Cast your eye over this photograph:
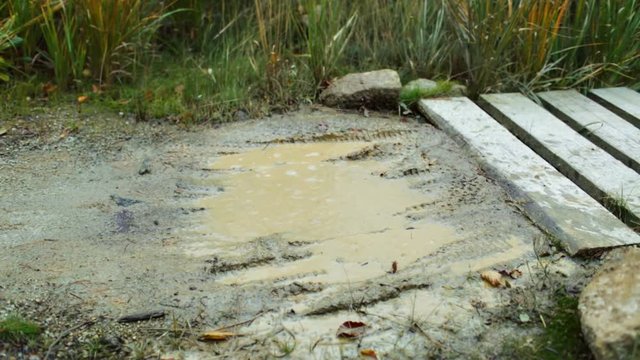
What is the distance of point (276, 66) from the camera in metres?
4.96

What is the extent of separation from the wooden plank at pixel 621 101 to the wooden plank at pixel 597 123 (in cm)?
6

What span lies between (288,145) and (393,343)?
185 centimetres

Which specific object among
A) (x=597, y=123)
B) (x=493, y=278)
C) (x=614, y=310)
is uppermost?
(x=614, y=310)

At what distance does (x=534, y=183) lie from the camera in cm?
377

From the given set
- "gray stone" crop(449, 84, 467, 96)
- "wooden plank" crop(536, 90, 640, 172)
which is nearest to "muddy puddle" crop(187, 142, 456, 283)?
"gray stone" crop(449, 84, 467, 96)

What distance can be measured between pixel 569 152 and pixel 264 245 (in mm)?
1692

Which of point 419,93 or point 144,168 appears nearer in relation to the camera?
point 144,168

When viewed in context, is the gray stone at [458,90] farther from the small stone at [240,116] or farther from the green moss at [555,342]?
the green moss at [555,342]

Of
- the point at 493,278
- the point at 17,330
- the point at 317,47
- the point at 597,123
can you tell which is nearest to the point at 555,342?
the point at 493,278

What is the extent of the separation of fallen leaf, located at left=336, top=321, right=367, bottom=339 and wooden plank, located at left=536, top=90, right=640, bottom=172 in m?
1.91

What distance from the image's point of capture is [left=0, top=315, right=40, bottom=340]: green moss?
2.72 m

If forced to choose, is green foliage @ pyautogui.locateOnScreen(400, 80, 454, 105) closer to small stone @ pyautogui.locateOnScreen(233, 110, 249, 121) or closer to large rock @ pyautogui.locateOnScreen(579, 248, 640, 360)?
small stone @ pyautogui.locateOnScreen(233, 110, 249, 121)

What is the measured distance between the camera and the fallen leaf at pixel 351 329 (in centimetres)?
274

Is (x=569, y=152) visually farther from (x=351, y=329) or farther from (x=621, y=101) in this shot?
(x=351, y=329)
